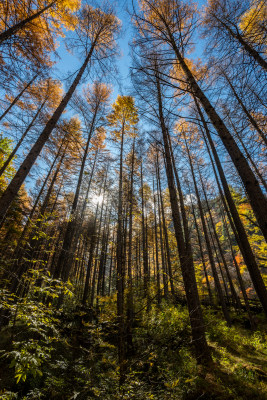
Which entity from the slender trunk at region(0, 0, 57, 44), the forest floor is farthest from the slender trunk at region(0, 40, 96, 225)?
the forest floor

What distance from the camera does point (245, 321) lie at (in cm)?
1014

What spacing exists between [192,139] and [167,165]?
22.7 feet

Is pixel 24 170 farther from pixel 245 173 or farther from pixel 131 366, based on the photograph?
pixel 245 173

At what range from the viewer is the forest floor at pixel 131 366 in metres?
1.99

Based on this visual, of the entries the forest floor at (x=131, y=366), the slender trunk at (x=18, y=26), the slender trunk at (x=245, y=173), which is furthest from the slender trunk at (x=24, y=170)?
the slender trunk at (x=245, y=173)

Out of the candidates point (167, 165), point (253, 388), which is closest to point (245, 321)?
point (253, 388)

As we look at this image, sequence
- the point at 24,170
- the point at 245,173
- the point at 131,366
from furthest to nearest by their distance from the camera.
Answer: the point at 24,170
the point at 245,173
the point at 131,366

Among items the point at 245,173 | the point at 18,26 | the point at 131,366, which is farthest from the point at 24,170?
the point at 245,173

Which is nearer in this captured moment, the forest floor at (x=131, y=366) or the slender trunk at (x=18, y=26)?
the forest floor at (x=131, y=366)

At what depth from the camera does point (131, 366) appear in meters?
2.27

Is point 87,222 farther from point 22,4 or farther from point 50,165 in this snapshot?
point 22,4

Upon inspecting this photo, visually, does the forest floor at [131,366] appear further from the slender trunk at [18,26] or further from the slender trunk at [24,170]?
the slender trunk at [18,26]

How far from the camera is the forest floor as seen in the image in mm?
1988

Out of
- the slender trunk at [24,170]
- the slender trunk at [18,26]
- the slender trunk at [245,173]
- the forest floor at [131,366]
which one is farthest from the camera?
the slender trunk at [18,26]
